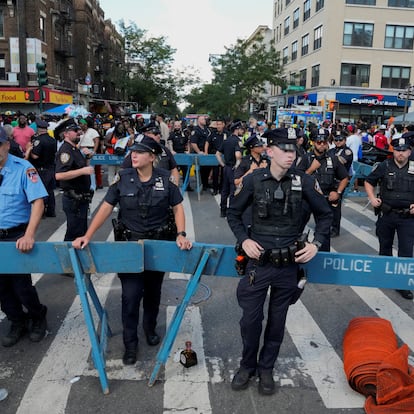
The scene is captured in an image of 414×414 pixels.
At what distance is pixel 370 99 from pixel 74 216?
4095cm

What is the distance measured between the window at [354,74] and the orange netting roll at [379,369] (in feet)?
137

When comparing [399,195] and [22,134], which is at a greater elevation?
→ [22,134]

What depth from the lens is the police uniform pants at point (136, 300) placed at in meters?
3.93

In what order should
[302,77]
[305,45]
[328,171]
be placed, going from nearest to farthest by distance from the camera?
[328,171], [305,45], [302,77]

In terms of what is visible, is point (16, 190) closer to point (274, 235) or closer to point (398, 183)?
point (274, 235)

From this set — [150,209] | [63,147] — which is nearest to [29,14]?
[63,147]

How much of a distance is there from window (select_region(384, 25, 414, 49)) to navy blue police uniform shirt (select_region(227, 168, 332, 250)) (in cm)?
4346

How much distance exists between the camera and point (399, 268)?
11.9ft

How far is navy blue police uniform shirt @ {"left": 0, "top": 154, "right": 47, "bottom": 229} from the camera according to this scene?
13.1 feet

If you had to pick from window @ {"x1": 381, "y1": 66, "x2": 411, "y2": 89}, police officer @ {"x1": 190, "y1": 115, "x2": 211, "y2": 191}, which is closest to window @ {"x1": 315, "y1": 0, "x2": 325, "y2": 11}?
window @ {"x1": 381, "y1": 66, "x2": 411, "y2": 89}

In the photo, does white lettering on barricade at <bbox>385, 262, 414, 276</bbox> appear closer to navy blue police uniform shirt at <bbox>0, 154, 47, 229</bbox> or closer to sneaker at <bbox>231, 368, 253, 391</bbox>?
sneaker at <bbox>231, 368, 253, 391</bbox>

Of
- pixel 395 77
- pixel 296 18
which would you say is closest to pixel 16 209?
pixel 395 77

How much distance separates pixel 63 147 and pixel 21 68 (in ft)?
94.9

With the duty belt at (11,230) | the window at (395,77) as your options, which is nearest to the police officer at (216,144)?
the duty belt at (11,230)
